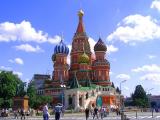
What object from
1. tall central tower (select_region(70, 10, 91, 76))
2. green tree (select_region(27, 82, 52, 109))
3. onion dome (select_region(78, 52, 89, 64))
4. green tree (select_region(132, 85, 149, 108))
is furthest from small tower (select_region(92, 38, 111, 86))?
green tree (select_region(132, 85, 149, 108))

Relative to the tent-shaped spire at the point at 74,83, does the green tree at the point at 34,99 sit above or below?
below

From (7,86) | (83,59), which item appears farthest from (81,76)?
(7,86)

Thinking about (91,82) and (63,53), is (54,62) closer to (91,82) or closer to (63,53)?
(63,53)

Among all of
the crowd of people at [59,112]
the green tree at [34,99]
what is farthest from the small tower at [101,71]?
the crowd of people at [59,112]

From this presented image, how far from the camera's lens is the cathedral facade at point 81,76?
311 ft

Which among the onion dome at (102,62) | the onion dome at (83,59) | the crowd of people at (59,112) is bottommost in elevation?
the crowd of people at (59,112)

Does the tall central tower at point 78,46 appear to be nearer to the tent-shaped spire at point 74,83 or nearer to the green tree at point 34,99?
the tent-shaped spire at point 74,83

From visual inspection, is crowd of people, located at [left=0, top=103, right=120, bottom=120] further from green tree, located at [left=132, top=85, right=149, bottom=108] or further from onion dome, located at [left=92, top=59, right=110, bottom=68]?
green tree, located at [left=132, top=85, right=149, bottom=108]

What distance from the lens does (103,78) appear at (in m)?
101

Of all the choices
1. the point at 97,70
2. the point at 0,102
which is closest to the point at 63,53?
the point at 97,70

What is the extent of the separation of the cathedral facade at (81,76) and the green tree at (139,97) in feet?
78.2

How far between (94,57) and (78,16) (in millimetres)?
11407

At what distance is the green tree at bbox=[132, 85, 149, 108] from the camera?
126 metres

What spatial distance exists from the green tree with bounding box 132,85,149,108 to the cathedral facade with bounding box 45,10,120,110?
78.2 feet
